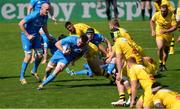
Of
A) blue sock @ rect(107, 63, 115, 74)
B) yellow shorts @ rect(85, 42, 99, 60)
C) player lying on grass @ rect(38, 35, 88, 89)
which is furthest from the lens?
blue sock @ rect(107, 63, 115, 74)

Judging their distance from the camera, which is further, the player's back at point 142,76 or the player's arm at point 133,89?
the player's arm at point 133,89

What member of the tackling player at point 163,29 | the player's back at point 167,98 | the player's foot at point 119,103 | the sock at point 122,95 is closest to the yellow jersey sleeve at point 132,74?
the player's back at point 167,98

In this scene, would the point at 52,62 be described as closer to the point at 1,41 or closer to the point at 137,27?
the point at 1,41

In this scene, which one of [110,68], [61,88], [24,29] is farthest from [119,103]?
[24,29]

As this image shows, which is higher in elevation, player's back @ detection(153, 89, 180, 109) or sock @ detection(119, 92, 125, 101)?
player's back @ detection(153, 89, 180, 109)

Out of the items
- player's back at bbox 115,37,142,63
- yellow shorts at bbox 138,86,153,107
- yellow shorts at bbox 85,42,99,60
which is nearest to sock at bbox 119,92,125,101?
player's back at bbox 115,37,142,63

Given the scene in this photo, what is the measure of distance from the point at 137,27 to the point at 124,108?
55.5ft

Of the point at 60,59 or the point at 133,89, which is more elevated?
the point at 133,89

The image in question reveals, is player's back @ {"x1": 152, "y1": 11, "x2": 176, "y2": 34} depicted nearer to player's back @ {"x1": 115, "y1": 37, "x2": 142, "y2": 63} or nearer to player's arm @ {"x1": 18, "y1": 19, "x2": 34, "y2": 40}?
player's arm @ {"x1": 18, "y1": 19, "x2": 34, "y2": 40}

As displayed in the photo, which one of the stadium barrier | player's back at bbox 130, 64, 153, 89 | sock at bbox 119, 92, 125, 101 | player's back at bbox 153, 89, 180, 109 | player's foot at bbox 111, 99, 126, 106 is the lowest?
the stadium barrier

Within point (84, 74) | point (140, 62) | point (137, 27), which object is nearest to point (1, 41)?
point (137, 27)

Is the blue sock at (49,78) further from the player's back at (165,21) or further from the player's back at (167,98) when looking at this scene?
the player's back at (167,98)

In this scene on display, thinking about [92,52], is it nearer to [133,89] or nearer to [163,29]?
[163,29]

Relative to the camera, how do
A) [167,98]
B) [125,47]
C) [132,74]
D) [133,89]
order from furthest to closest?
[125,47] → [132,74] → [133,89] → [167,98]
